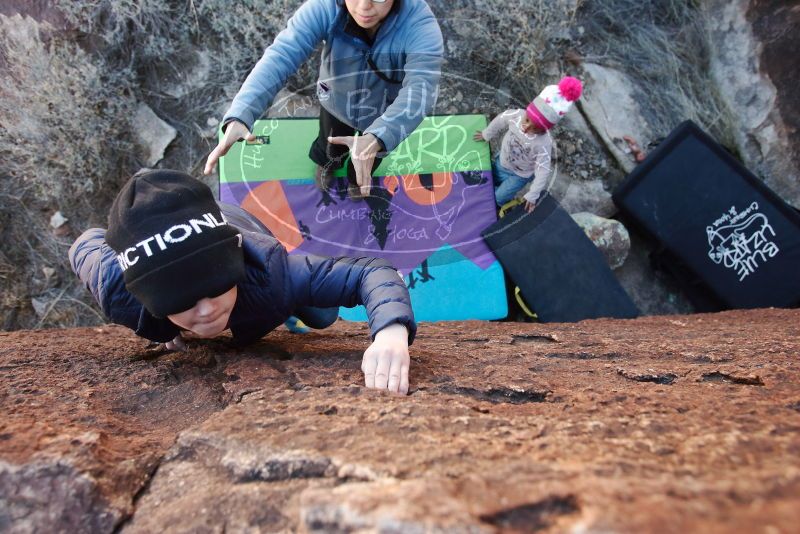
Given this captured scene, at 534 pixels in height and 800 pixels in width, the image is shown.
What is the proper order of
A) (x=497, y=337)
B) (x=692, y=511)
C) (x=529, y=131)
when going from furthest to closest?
(x=529, y=131) < (x=497, y=337) < (x=692, y=511)

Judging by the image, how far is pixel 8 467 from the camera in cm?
77

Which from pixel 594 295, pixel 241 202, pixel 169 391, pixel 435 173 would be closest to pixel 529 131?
pixel 435 173

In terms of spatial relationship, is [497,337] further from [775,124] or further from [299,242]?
[775,124]

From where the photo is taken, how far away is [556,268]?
3.02 meters

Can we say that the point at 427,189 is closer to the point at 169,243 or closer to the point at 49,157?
the point at 49,157

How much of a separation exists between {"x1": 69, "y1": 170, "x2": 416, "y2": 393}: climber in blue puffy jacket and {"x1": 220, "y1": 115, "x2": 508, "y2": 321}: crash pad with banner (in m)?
1.50

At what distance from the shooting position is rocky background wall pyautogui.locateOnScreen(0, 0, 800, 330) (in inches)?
111

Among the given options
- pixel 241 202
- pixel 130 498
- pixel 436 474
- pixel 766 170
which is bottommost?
pixel 130 498

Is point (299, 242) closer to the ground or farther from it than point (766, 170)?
closer to the ground

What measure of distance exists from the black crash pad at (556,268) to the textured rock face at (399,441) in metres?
Result: 1.57

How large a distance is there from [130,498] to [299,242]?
216 centimetres

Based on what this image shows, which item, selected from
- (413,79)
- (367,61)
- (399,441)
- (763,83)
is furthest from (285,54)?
(763,83)

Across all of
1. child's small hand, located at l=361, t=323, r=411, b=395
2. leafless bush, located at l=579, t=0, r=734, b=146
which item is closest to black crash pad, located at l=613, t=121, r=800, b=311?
leafless bush, located at l=579, t=0, r=734, b=146

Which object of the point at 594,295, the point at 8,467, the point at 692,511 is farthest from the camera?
the point at 594,295
